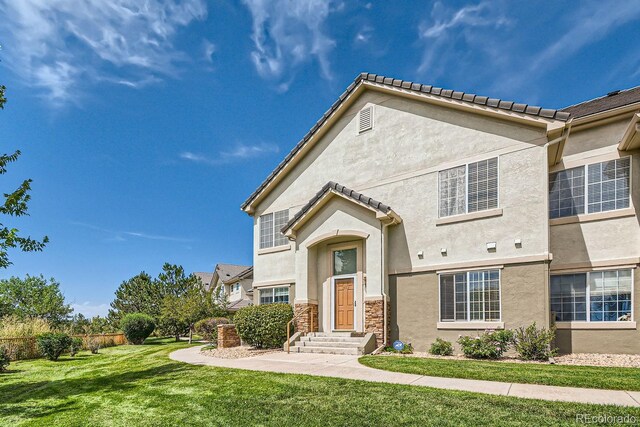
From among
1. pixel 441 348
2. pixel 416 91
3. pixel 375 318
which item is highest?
pixel 416 91

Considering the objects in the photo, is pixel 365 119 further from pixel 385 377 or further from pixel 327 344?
pixel 385 377

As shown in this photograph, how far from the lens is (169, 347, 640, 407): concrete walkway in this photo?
6.88 meters

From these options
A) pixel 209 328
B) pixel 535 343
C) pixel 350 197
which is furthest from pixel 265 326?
pixel 535 343

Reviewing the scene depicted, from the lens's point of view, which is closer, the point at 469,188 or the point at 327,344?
the point at 469,188

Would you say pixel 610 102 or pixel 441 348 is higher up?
pixel 610 102

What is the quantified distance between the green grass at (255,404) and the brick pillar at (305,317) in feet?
17.6

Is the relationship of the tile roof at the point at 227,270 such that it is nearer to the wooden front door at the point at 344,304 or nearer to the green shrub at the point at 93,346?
the green shrub at the point at 93,346

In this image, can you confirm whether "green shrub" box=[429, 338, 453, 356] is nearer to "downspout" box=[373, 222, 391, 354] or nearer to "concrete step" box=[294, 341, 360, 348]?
"downspout" box=[373, 222, 391, 354]

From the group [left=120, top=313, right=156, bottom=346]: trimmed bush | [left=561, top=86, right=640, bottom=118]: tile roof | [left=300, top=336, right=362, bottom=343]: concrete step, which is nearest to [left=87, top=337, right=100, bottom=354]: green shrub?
[left=120, top=313, right=156, bottom=346]: trimmed bush

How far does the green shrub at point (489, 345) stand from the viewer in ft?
39.4

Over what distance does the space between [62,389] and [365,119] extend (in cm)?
1375

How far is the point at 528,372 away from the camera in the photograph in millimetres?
9070

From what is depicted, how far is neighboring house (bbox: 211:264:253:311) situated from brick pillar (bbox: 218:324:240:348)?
17709 millimetres

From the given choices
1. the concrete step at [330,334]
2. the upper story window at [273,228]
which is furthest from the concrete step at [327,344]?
the upper story window at [273,228]
